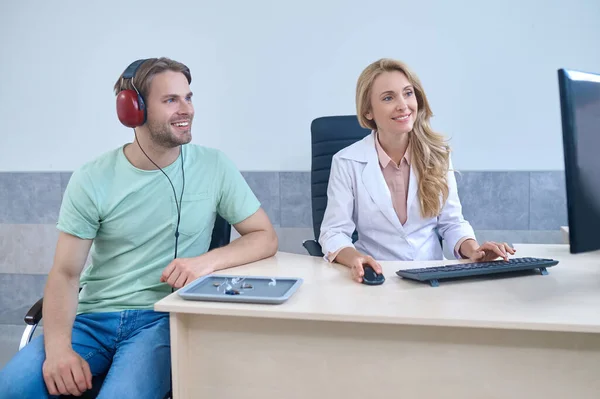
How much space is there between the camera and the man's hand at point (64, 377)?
3.79 feet

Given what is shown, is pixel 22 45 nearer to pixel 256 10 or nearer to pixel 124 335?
pixel 256 10

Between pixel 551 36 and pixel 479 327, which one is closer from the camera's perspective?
pixel 479 327

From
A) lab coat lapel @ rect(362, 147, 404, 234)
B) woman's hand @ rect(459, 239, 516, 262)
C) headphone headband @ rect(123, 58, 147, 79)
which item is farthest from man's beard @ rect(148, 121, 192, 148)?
woman's hand @ rect(459, 239, 516, 262)

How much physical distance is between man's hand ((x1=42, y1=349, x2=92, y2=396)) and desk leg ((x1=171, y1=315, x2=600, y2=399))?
0.81ft

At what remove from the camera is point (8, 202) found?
264 centimetres

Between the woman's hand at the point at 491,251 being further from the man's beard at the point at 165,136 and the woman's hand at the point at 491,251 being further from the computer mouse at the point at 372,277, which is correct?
the man's beard at the point at 165,136

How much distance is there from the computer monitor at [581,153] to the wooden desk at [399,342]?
5.9 inches

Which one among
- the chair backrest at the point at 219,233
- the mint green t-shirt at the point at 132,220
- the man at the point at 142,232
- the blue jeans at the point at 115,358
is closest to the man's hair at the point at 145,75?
the man at the point at 142,232

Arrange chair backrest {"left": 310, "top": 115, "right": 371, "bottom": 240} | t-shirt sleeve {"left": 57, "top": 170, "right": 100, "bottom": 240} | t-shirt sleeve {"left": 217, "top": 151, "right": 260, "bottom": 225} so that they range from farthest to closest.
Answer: chair backrest {"left": 310, "top": 115, "right": 371, "bottom": 240}, t-shirt sleeve {"left": 217, "top": 151, "right": 260, "bottom": 225}, t-shirt sleeve {"left": 57, "top": 170, "right": 100, "bottom": 240}

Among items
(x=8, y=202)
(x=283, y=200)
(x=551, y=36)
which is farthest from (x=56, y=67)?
(x=551, y=36)

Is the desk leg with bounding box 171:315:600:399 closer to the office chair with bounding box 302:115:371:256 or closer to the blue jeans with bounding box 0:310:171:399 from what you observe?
the blue jeans with bounding box 0:310:171:399

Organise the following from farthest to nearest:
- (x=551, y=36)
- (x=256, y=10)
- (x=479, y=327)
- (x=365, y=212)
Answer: (x=256, y=10) → (x=551, y=36) → (x=365, y=212) → (x=479, y=327)

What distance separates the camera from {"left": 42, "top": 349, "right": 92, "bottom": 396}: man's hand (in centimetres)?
116

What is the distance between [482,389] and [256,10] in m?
1.91
